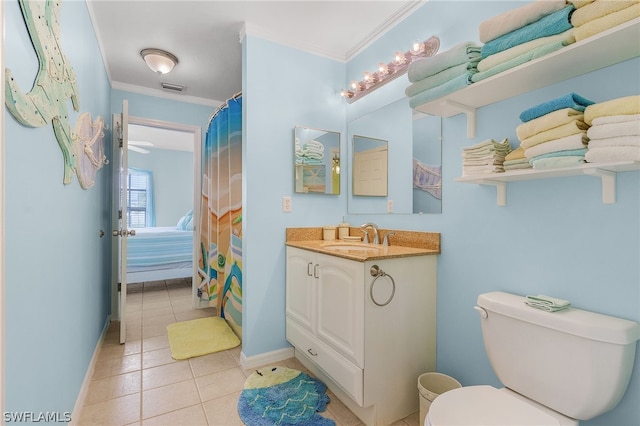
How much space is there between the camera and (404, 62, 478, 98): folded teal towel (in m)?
1.33

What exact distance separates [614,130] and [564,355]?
762 millimetres

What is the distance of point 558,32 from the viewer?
1.05 m

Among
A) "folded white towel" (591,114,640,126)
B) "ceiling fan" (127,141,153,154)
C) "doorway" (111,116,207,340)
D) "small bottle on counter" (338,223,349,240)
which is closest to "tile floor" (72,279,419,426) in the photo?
"small bottle on counter" (338,223,349,240)

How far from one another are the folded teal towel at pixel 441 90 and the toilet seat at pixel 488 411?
4.12ft

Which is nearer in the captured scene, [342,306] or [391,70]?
[342,306]

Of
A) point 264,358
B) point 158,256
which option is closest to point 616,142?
point 264,358

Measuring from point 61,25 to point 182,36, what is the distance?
1.12 metres

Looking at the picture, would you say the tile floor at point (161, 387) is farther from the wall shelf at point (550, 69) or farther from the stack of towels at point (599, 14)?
the stack of towels at point (599, 14)

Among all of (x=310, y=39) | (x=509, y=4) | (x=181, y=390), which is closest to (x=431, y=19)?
(x=509, y=4)

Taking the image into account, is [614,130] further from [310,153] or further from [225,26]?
[225,26]

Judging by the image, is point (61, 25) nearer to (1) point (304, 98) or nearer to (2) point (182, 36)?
(2) point (182, 36)

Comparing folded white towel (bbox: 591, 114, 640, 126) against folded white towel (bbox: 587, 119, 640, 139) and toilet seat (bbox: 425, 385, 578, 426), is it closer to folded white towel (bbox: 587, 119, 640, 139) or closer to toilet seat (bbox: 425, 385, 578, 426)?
folded white towel (bbox: 587, 119, 640, 139)

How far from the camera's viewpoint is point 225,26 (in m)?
2.17

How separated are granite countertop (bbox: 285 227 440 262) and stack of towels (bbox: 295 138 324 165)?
21.0 inches
